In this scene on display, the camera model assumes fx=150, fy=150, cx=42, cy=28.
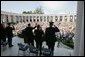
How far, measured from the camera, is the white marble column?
103 inches

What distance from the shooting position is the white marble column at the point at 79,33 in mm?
2613

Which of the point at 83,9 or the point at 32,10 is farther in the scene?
the point at 32,10

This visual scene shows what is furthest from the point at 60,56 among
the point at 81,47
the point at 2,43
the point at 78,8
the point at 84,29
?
the point at 2,43

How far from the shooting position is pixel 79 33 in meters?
2.72

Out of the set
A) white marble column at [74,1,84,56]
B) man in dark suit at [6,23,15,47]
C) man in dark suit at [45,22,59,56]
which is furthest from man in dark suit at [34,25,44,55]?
white marble column at [74,1,84,56]

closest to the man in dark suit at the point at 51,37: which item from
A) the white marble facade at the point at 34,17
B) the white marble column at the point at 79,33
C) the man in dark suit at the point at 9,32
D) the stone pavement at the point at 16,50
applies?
the stone pavement at the point at 16,50

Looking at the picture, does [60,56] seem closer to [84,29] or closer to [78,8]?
[84,29]

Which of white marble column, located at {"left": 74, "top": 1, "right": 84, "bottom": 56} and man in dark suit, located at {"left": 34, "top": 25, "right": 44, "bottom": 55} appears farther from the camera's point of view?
man in dark suit, located at {"left": 34, "top": 25, "right": 44, "bottom": 55}

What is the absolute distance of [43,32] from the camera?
9.55 ft

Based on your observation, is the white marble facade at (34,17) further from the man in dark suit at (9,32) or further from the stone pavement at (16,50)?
the stone pavement at (16,50)

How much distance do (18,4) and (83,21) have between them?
1.27 metres

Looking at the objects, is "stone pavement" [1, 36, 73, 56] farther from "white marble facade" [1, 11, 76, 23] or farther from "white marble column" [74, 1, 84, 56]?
"white marble facade" [1, 11, 76, 23]

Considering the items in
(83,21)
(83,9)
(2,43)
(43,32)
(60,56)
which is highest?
(83,9)

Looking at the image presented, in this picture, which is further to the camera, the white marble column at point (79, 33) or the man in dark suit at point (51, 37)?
the man in dark suit at point (51, 37)
